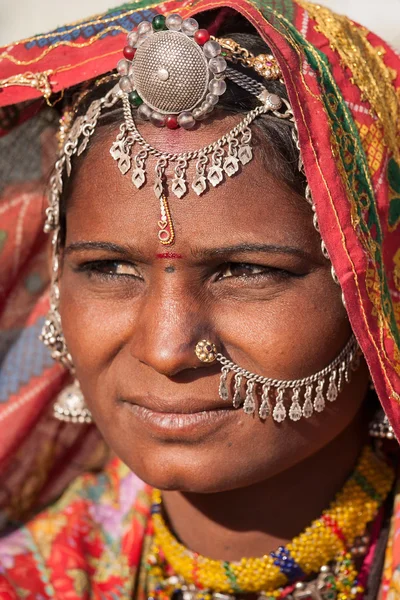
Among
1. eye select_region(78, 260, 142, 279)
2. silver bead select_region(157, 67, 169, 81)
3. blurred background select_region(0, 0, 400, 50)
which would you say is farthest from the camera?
blurred background select_region(0, 0, 400, 50)

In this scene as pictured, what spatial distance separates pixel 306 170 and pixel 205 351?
40 cm

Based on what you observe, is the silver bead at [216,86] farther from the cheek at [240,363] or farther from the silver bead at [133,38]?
the cheek at [240,363]

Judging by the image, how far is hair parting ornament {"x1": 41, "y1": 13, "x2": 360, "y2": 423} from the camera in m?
1.66

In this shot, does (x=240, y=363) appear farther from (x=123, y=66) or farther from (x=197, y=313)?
(x=123, y=66)

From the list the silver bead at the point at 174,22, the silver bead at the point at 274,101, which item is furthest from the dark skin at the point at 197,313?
the silver bead at the point at 174,22

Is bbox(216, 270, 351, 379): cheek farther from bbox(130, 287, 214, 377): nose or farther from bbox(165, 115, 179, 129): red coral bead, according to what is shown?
bbox(165, 115, 179, 129): red coral bead

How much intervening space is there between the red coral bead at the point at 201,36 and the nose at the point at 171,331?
19.4 inches

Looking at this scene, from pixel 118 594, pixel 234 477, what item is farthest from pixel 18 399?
pixel 234 477

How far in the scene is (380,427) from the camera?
81.4 inches

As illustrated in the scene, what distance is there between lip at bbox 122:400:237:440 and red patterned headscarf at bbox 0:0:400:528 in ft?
1.07

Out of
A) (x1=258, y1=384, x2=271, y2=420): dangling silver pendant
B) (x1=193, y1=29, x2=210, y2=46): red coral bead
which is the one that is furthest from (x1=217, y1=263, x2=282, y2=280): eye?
(x1=193, y1=29, x2=210, y2=46): red coral bead

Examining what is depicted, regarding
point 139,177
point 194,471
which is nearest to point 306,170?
point 139,177

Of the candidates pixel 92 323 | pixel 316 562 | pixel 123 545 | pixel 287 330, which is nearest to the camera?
pixel 287 330

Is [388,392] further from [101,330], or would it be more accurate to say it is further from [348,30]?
[348,30]
